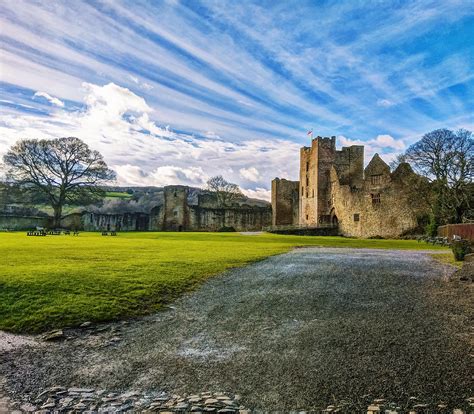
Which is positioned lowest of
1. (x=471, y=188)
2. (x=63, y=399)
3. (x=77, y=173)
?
(x=63, y=399)

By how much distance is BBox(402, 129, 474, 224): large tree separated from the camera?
32.4 meters

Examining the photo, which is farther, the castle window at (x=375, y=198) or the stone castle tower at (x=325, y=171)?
the stone castle tower at (x=325, y=171)

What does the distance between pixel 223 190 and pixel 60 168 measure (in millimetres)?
29571

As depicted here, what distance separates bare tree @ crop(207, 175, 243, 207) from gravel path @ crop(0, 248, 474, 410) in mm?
61121

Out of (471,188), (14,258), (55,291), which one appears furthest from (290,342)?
(471,188)

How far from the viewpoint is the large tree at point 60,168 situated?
4834cm

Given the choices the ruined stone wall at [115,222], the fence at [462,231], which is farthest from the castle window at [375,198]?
the ruined stone wall at [115,222]

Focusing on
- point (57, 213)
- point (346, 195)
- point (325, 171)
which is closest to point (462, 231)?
point (346, 195)

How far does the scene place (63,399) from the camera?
4742 mm

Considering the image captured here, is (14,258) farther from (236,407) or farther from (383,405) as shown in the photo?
(383,405)

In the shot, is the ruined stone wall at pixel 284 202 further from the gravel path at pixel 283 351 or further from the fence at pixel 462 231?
the gravel path at pixel 283 351

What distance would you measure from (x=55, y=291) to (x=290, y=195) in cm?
5226

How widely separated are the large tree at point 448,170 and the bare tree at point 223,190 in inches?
1535

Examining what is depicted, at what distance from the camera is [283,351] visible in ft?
19.6
